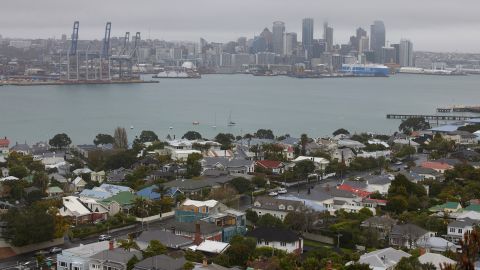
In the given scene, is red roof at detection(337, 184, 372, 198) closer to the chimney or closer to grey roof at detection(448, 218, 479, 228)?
grey roof at detection(448, 218, 479, 228)

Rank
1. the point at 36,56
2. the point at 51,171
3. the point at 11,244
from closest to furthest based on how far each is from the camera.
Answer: the point at 11,244
the point at 51,171
the point at 36,56

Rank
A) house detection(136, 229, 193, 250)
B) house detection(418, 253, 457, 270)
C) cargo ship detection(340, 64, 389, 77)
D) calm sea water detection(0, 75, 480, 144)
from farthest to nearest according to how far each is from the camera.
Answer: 1. cargo ship detection(340, 64, 389, 77)
2. calm sea water detection(0, 75, 480, 144)
3. house detection(136, 229, 193, 250)
4. house detection(418, 253, 457, 270)

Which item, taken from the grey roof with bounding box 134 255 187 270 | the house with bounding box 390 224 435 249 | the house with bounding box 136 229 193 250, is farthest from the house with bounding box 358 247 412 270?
the house with bounding box 136 229 193 250

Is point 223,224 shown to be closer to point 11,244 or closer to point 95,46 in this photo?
point 11,244

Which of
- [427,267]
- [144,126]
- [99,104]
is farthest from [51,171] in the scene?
[99,104]

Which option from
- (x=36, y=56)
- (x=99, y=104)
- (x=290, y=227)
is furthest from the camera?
(x=36, y=56)

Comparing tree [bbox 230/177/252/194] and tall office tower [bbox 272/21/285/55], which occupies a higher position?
tall office tower [bbox 272/21/285/55]
